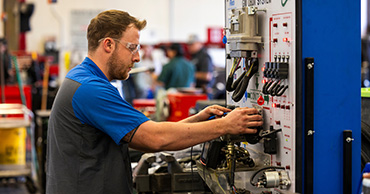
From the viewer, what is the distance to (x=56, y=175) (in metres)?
2.28

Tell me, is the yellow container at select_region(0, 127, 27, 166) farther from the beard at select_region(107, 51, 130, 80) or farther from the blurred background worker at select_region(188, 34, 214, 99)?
the blurred background worker at select_region(188, 34, 214, 99)

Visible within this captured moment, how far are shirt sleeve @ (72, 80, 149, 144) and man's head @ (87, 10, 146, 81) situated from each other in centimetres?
20

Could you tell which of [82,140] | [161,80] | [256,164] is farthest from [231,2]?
[161,80]

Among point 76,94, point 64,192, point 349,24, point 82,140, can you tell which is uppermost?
point 349,24

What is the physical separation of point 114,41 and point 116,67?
123 mm

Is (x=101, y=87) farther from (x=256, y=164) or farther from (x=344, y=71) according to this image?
(x=344, y=71)

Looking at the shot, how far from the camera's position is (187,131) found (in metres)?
2.17

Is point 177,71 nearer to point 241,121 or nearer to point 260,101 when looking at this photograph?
point 260,101

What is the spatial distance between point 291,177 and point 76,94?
0.96 metres

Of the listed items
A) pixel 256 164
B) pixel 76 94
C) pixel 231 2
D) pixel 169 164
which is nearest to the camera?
pixel 76 94

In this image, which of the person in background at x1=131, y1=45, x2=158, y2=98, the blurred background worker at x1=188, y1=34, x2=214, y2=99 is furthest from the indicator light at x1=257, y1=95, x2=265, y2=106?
the person in background at x1=131, y1=45, x2=158, y2=98

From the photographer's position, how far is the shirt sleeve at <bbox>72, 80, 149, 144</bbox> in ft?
7.02

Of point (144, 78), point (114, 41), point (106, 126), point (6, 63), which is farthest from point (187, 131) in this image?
point (144, 78)

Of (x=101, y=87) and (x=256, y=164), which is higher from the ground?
(x=101, y=87)
